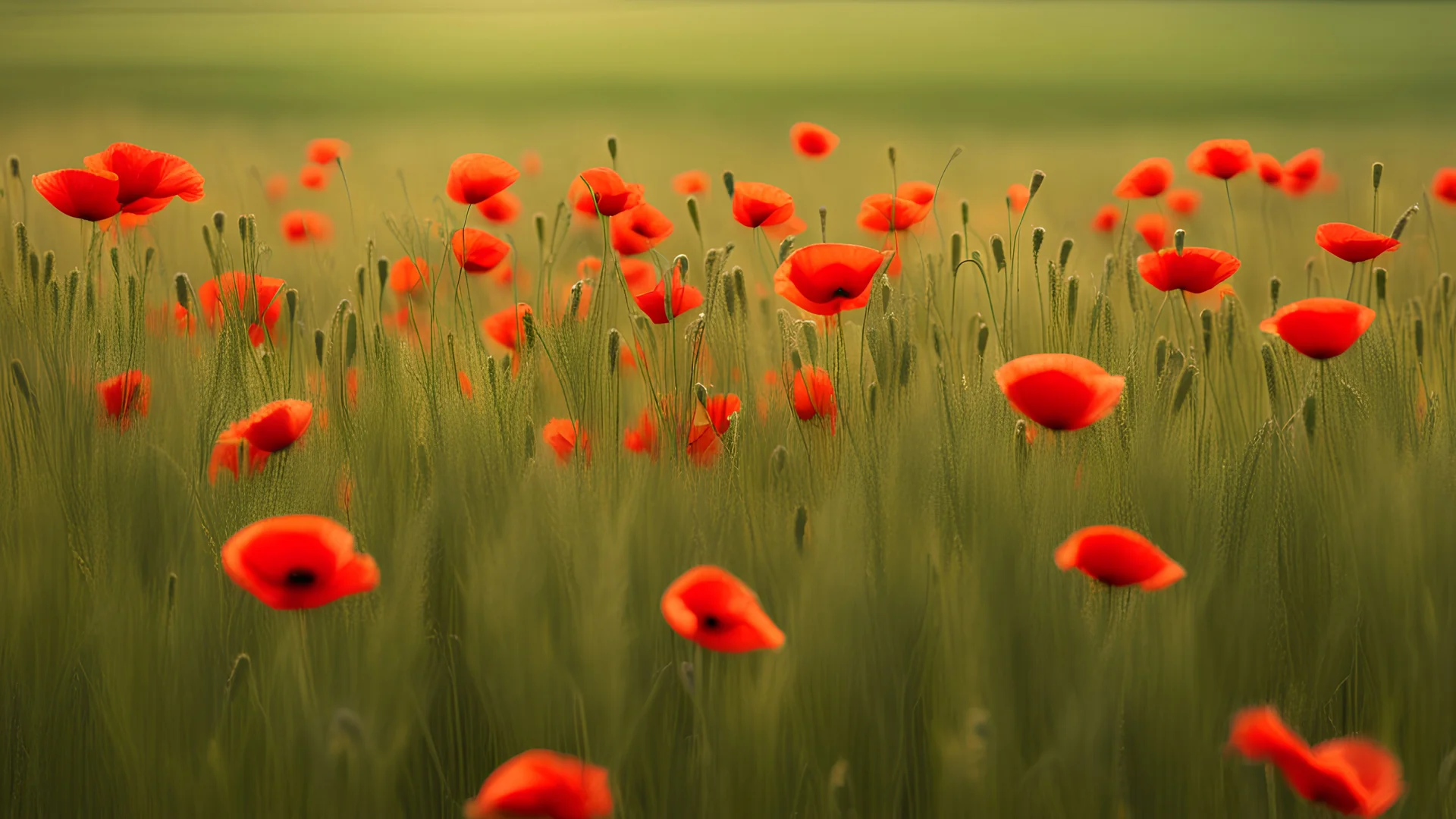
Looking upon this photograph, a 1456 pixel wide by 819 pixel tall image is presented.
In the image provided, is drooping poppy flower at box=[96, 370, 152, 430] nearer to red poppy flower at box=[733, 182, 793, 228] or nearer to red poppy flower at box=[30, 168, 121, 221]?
red poppy flower at box=[30, 168, 121, 221]

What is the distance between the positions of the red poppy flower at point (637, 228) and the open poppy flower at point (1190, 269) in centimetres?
66

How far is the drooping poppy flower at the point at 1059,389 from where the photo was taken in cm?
91

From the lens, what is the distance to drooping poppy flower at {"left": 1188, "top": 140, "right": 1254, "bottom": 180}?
5.78 feet

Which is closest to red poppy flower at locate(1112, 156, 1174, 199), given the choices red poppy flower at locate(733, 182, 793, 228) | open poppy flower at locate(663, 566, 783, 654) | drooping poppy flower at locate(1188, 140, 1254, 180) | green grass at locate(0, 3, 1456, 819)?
drooping poppy flower at locate(1188, 140, 1254, 180)

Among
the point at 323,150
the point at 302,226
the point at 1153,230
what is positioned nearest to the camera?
the point at 1153,230

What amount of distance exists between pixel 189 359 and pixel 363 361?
21 cm

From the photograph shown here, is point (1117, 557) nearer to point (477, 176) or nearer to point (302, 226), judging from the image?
point (477, 176)

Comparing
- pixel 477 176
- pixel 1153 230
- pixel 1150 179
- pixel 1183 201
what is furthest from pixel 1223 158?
pixel 477 176

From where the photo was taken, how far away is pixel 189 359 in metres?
1.31

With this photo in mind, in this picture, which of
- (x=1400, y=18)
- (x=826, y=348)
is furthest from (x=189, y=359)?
(x=1400, y=18)

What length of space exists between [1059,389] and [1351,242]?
625mm

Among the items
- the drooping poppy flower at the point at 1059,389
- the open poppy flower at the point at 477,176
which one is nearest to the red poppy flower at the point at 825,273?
the drooping poppy flower at the point at 1059,389

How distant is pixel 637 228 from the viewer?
5.34 feet

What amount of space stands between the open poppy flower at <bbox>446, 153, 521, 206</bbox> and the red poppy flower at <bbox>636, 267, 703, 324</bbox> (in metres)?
0.31
